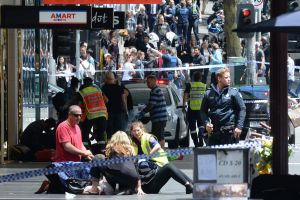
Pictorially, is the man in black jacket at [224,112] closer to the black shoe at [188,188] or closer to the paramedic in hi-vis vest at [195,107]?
the black shoe at [188,188]

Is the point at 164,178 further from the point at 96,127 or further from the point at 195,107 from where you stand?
the point at 195,107

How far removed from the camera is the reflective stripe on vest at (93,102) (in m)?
23.9

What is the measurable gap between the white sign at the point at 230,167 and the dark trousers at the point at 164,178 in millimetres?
3857

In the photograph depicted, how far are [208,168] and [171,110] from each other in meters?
13.3

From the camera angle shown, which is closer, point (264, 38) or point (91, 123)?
point (91, 123)

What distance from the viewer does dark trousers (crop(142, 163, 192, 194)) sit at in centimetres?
1661

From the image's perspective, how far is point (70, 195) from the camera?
16.7m

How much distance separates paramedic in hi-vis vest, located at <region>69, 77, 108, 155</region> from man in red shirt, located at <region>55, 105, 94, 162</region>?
6.17 m

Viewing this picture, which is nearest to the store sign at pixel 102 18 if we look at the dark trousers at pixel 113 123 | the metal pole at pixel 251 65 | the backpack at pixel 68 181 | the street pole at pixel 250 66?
the dark trousers at pixel 113 123

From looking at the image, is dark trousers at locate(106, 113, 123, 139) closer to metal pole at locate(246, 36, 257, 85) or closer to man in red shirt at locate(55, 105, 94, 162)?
man in red shirt at locate(55, 105, 94, 162)

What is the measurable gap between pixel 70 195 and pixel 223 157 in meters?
4.57

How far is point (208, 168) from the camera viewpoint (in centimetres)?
1265

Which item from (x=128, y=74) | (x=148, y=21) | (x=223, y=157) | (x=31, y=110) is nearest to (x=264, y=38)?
(x=148, y=21)

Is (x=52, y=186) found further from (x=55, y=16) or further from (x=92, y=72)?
(x=92, y=72)
